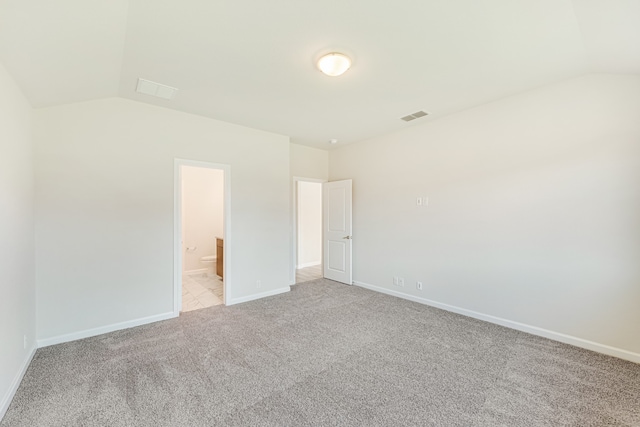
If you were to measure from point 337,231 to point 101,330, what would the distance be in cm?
385

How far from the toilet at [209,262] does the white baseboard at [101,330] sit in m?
2.56

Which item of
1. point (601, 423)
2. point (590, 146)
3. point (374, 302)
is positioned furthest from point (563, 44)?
point (374, 302)

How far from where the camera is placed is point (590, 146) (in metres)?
2.63

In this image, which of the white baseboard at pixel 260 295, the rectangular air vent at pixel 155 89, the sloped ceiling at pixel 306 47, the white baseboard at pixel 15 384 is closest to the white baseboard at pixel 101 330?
the white baseboard at pixel 15 384

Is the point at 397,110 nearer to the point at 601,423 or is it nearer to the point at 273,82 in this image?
the point at 273,82

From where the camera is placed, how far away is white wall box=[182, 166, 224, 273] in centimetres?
605

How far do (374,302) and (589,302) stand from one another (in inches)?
96.1

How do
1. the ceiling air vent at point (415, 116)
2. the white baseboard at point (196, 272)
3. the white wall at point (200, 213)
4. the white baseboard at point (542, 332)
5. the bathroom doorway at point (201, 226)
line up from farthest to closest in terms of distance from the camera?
the white wall at point (200, 213), the white baseboard at point (196, 272), the bathroom doorway at point (201, 226), the ceiling air vent at point (415, 116), the white baseboard at point (542, 332)

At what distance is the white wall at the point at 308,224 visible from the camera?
698 centimetres

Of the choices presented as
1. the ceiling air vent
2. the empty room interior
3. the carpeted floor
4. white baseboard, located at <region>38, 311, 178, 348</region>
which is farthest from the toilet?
the ceiling air vent

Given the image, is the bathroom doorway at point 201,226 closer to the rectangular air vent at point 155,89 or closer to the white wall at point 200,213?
the white wall at point 200,213

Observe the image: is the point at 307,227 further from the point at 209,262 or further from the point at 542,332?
the point at 542,332

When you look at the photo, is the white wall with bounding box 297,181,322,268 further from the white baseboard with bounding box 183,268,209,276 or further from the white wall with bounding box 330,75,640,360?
the white wall with bounding box 330,75,640,360

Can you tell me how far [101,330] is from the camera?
3.00 metres
